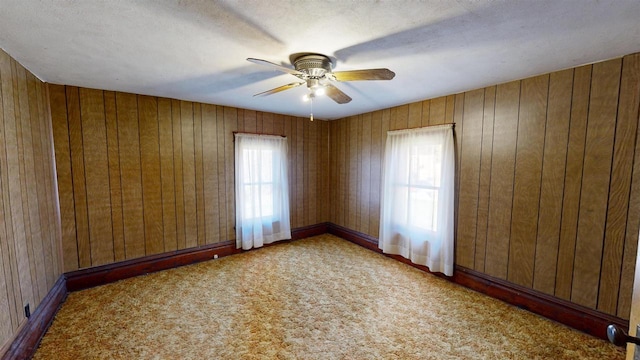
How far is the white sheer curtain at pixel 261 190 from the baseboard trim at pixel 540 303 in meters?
2.42

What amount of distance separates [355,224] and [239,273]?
6.93 ft

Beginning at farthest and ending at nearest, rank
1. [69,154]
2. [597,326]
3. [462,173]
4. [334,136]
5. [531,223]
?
[334,136] → [462,173] → [69,154] → [531,223] → [597,326]

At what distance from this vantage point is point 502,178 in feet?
8.77

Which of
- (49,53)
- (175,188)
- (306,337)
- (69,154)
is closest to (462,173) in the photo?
(306,337)

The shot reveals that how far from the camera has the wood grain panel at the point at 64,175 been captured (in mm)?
2725

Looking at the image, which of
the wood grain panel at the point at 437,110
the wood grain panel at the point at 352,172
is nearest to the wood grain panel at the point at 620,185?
the wood grain panel at the point at 437,110

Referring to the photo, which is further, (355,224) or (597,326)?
(355,224)

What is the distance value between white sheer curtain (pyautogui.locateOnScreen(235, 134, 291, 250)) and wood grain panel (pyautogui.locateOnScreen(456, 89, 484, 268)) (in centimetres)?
264

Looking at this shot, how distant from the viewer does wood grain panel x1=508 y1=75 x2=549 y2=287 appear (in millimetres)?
2398

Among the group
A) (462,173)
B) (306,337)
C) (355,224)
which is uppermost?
(462,173)

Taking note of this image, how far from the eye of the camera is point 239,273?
3316 millimetres

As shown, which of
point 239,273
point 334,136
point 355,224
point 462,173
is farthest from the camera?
point 334,136

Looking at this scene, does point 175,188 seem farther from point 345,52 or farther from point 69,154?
point 345,52

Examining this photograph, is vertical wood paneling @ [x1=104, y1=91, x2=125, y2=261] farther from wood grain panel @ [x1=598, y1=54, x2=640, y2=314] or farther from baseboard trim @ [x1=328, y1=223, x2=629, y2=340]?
wood grain panel @ [x1=598, y1=54, x2=640, y2=314]
